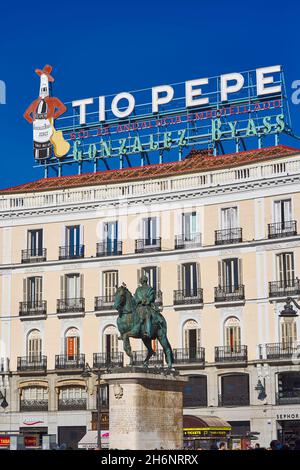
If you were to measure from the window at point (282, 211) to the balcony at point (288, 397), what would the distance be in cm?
1068

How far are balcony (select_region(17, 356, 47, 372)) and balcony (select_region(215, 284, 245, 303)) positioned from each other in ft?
44.3

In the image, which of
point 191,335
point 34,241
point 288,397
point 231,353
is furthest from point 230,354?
point 34,241

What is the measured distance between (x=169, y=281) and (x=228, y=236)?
512 centimetres

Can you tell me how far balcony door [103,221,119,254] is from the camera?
67000 mm

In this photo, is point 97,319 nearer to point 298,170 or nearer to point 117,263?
point 117,263

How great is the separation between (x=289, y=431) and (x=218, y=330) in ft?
26.1

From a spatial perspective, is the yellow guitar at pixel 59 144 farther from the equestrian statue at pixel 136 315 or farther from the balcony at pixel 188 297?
the equestrian statue at pixel 136 315

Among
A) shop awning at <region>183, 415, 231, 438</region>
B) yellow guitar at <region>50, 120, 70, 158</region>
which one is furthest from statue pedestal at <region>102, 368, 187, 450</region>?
yellow guitar at <region>50, 120, 70, 158</region>

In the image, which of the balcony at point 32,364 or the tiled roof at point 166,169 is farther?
the balcony at point 32,364

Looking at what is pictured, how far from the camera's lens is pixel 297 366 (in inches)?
2327

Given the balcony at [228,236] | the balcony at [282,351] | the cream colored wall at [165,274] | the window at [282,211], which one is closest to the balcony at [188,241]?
the cream colored wall at [165,274]

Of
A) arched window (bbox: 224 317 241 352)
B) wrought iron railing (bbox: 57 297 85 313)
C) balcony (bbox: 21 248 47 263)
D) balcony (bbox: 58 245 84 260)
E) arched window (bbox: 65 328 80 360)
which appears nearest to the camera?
arched window (bbox: 224 317 241 352)

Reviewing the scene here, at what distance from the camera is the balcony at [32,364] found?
6662 cm

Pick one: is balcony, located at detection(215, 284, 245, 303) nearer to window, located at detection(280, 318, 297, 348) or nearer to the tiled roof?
window, located at detection(280, 318, 297, 348)
